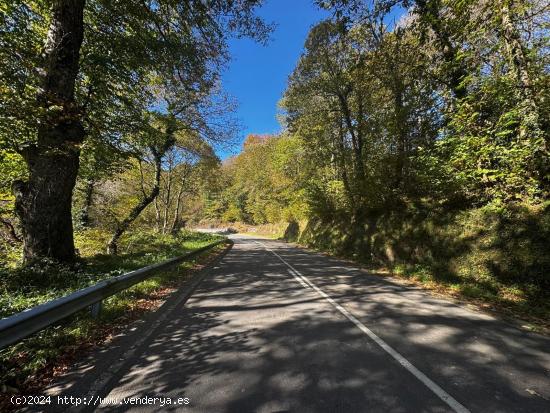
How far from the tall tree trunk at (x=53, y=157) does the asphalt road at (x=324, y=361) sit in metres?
3.25

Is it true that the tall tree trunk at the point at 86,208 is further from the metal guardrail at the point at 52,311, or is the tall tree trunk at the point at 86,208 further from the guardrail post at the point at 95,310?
the guardrail post at the point at 95,310

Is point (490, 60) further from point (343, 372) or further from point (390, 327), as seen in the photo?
point (343, 372)

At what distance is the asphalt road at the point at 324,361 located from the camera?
116 inches

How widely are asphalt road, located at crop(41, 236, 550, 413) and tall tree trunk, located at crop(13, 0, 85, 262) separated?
3.25 m

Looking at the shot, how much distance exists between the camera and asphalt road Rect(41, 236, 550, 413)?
2.95m

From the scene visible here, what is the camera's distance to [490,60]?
31.3 feet

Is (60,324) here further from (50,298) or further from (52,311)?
(52,311)

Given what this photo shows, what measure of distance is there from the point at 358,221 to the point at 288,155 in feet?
53.9

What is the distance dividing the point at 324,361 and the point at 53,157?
672 cm

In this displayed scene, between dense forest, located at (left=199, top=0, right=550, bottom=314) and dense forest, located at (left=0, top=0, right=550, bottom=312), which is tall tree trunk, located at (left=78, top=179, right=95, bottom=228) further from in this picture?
dense forest, located at (left=199, top=0, right=550, bottom=314)

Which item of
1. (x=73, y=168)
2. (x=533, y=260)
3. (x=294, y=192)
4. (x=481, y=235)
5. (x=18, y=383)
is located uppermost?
(x=294, y=192)

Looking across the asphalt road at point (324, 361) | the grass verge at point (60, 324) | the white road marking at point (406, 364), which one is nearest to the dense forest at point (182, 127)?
the grass verge at point (60, 324)

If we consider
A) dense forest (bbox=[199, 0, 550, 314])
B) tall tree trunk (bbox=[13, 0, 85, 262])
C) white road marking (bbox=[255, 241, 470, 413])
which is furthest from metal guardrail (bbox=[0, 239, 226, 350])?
dense forest (bbox=[199, 0, 550, 314])

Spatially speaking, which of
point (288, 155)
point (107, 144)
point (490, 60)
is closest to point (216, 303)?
point (107, 144)
